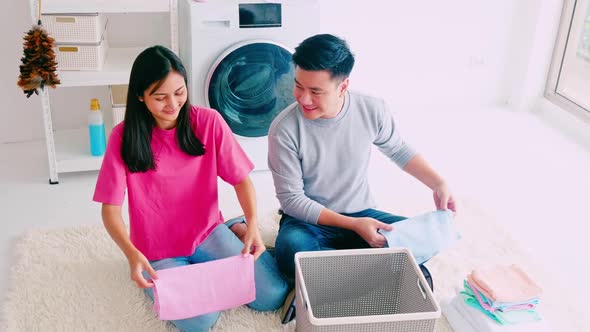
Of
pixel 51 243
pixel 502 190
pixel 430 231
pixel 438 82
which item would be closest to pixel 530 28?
pixel 438 82

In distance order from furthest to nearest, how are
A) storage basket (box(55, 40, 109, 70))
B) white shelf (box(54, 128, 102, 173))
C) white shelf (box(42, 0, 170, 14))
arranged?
white shelf (box(54, 128, 102, 173)) → storage basket (box(55, 40, 109, 70)) → white shelf (box(42, 0, 170, 14))

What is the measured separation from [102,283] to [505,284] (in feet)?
4.18

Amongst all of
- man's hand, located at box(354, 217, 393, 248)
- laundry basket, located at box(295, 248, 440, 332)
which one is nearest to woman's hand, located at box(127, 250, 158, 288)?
laundry basket, located at box(295, 248, 440, 332)

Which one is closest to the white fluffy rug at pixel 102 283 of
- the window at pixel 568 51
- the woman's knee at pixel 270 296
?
the woman's knee at pixel 270 296

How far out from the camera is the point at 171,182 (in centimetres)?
198

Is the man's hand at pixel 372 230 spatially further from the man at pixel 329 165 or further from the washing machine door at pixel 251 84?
the washing machine door at pixel 251 84

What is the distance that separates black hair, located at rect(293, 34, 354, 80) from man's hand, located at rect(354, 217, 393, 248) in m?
0.44

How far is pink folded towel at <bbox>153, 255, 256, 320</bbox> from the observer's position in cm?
183

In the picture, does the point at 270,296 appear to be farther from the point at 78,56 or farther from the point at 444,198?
the point at 78,56

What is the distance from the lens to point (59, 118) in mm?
3119

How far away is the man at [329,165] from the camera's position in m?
1.98

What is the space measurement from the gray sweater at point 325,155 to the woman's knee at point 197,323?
1.31 ft

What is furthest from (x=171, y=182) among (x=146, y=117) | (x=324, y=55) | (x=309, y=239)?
(x=324, y=55)

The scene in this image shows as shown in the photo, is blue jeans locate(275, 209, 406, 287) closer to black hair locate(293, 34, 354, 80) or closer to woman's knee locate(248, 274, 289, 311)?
woman's knee locate(248, 274, 289, 311)
